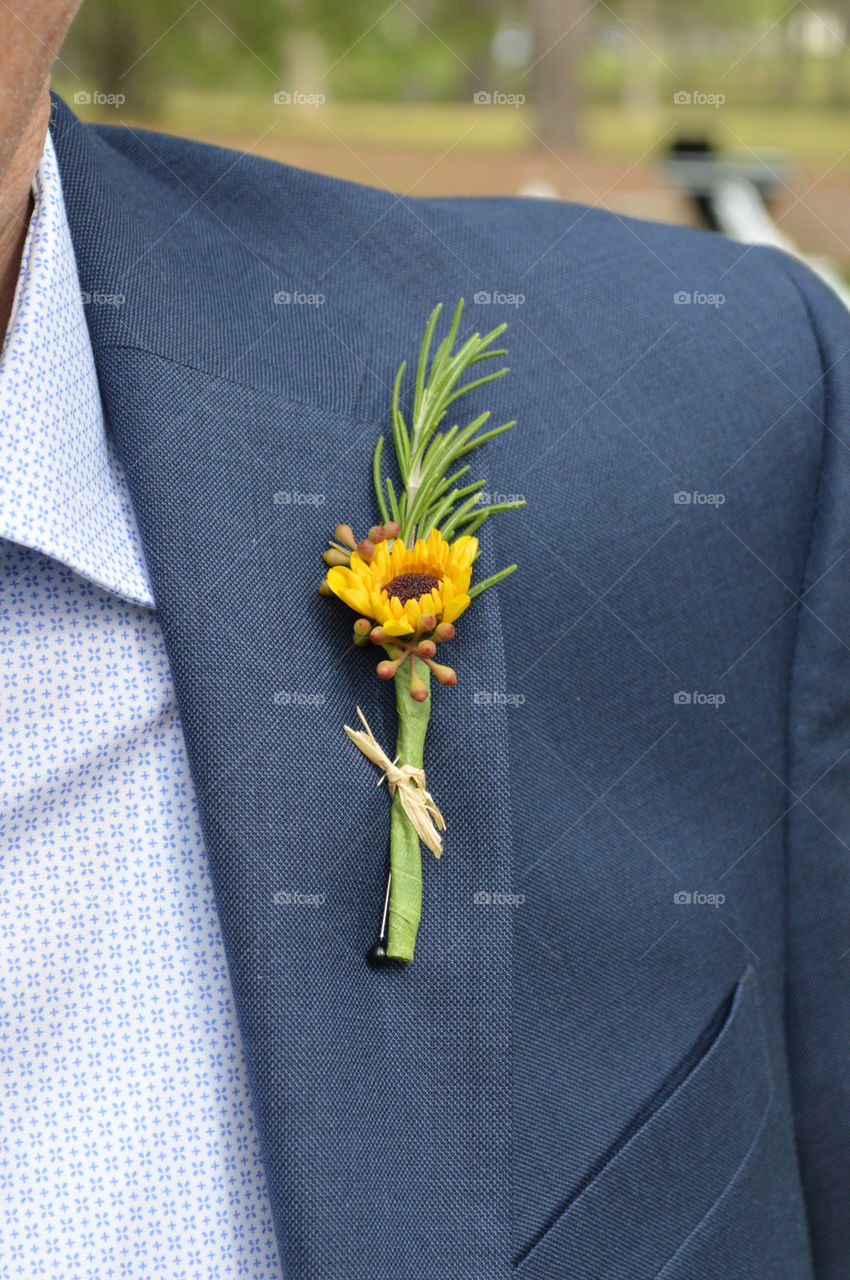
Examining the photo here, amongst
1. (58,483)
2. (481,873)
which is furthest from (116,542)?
(481,873)

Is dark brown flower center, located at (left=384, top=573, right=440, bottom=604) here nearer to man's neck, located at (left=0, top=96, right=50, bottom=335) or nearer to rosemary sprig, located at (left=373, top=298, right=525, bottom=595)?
rosemary sprig, located at (left=373, top=298, right=525, bottom=595)

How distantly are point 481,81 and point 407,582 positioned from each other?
26.0 ft

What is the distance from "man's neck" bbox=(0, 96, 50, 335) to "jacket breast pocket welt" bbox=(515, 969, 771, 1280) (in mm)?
663

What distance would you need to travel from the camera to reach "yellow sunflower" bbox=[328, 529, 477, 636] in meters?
0.63

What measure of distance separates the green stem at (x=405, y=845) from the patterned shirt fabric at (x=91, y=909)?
0.11 m

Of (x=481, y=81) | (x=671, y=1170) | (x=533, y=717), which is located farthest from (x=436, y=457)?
(x=481, y=81)

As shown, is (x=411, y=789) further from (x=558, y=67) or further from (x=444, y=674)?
(x=558, y=67)

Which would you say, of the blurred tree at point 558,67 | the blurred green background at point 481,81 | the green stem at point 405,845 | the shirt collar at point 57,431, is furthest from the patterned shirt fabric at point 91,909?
the blurred tree at point 558,67

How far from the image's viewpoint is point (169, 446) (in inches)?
25.4

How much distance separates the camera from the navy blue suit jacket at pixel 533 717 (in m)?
0.62

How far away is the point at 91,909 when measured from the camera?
0.61m

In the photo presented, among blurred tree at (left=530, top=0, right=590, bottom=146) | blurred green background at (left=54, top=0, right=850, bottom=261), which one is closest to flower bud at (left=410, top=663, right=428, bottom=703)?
blurred green background at (left=54, top=0, right=850, bottom=261)

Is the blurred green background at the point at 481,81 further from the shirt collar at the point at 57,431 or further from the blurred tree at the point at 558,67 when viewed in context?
the shirt collar at the point at 57,431

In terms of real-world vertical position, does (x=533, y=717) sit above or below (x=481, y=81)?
below
